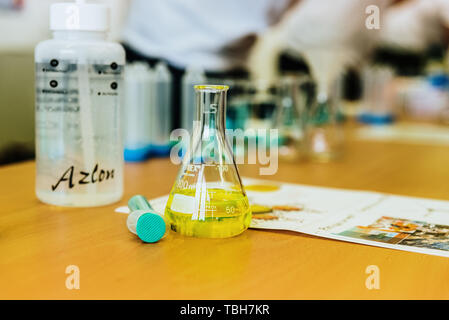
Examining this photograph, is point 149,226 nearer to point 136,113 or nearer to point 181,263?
point 181,263

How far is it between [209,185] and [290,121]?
64 cm

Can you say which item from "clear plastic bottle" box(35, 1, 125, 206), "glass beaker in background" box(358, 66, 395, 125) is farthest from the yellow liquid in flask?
"glass beaker in background" box(358, 66, 395, 125)

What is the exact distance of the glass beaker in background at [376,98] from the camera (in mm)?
2180

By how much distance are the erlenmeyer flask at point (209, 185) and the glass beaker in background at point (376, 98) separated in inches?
63.6

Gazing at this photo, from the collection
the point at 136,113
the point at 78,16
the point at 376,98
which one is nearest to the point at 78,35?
the point at 78,16

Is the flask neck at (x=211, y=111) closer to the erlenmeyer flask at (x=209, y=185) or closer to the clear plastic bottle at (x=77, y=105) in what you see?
the erlenmeyer flask at (x=209, y=185)

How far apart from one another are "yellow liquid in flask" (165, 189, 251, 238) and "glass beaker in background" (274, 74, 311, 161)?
0.59 metres

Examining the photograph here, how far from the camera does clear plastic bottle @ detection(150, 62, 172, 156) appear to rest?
46.1 inches

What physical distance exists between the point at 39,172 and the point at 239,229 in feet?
0.94

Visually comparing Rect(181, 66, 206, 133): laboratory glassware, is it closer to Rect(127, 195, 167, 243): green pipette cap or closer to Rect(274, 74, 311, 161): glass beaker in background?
Rect(274, 74, 311, 161): glass beaker in background

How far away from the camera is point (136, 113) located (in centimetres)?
113

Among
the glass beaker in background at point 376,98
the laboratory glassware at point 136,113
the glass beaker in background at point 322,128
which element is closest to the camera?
the laboratory glassware at point 136,113

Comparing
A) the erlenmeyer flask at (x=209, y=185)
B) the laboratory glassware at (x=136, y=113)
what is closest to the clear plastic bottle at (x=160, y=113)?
the laboratory glassware at (x=136, y=113)
